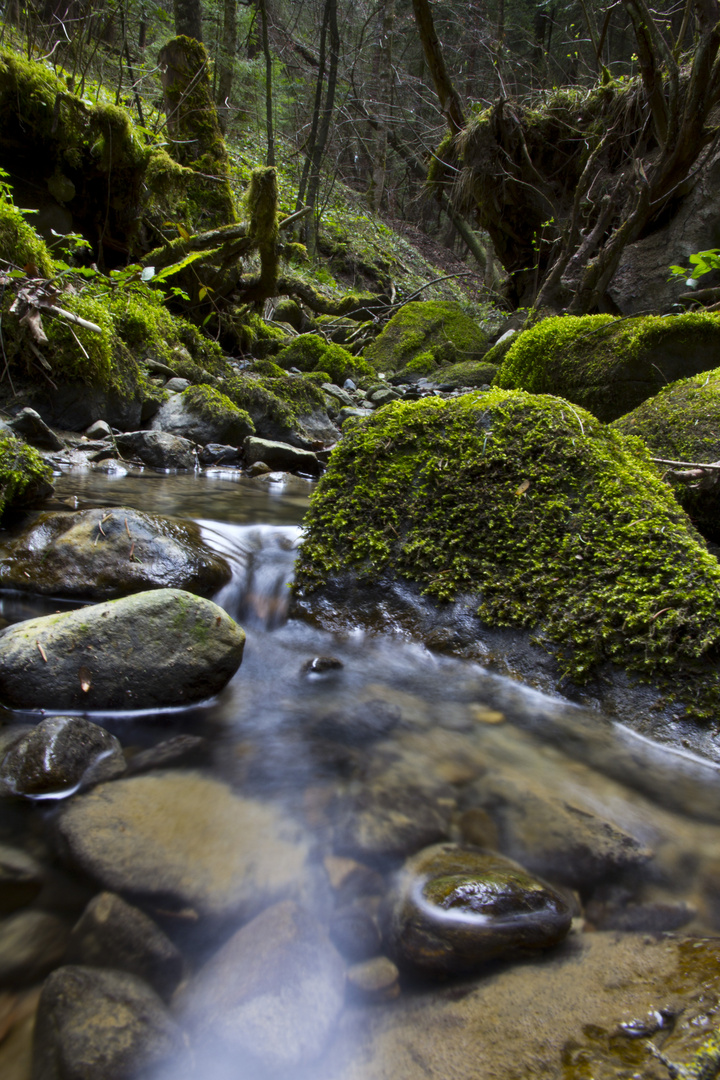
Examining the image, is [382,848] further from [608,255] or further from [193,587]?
[608,255]

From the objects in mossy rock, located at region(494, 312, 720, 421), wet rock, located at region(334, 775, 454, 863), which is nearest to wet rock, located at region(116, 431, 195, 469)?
mossy rock, located at region(494, 312, 720, 421)

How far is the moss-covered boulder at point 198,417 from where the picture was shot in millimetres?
6898

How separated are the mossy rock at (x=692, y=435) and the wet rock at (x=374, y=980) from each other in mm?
3026

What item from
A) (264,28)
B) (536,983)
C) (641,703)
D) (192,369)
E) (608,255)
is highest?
(264,28)

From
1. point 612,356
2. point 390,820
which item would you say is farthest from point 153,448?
point 390,820

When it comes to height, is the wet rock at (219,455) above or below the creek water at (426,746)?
above

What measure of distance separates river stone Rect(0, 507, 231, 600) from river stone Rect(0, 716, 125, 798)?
1100 mm

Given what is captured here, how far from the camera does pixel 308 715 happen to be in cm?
259

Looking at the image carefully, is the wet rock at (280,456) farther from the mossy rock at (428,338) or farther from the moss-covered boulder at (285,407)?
the mossy rock at (428,338)

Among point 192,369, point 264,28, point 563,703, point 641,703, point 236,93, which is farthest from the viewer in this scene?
point 236,93

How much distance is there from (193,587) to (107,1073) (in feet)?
7.66

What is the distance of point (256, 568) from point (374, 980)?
8.69ft


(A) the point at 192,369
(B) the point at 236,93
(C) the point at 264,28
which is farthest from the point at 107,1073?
(B) the point at 236,93

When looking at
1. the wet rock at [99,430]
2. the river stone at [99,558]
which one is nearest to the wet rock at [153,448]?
the wet rock at [99,430]
